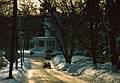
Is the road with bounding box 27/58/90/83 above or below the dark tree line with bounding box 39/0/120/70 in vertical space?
below

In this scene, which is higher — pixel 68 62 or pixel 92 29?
pixel 92 29

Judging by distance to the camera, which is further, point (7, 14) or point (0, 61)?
point (7, 14)

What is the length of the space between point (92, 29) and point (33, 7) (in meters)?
21.6

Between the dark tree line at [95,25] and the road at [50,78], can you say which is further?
the dark tree line at [95,25]

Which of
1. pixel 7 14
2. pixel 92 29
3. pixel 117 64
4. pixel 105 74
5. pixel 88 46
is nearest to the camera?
pixel 105 74

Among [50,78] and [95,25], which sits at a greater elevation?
[95,25]

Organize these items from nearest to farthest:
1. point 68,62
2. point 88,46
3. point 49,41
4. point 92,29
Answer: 1. point 92,29
2. point 88,46
3. point 68,62
4. point 49,41

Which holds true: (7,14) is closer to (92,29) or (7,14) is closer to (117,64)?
(92,29)

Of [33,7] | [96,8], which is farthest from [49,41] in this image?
[96,8]

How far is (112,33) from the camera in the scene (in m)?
29.6

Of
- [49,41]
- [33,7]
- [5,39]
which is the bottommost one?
[49,41]

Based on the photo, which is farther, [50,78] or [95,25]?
[95,25]

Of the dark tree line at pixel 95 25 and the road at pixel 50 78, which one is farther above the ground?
the dark tree line at pixel 95 25

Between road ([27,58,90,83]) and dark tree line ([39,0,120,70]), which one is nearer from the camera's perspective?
road ([27,58,90,83])
